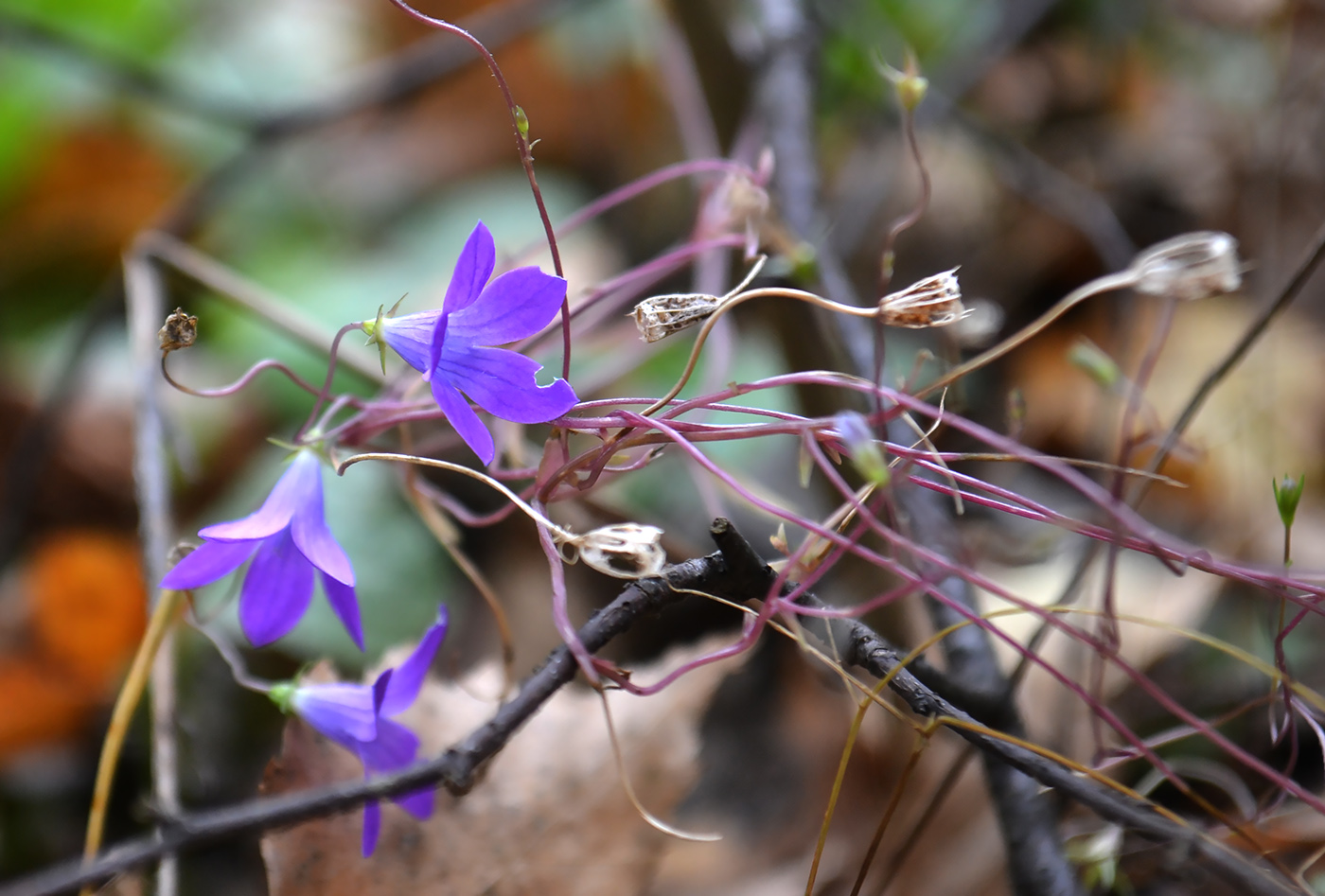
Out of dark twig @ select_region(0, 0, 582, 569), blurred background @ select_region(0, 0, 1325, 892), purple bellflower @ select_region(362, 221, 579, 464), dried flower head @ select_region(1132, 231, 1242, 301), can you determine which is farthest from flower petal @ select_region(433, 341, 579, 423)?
dark twig @ select_region(0, 0, 582, 569)

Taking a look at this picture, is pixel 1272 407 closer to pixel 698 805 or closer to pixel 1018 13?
pixel 1018 13

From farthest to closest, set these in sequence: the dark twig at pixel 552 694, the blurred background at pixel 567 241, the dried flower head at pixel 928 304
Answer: the blurred background at pixel 567 241 → the dried flower head at pixel 928 304 → the dark twig at pixel 552 694

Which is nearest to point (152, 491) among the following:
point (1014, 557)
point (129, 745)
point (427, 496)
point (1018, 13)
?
point (427, 496)

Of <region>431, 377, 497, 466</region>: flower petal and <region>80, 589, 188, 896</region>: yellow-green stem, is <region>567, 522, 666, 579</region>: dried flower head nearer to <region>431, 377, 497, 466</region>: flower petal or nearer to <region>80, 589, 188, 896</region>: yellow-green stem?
<region>431, 377, 497, 466</region>: flower petal

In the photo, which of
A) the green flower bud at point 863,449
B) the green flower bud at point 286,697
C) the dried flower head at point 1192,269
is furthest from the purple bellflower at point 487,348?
the dried flower head at point 1192,269

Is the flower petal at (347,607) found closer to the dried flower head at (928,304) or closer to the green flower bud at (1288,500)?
the dried flower head at (928,304)

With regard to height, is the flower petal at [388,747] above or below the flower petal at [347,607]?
below
